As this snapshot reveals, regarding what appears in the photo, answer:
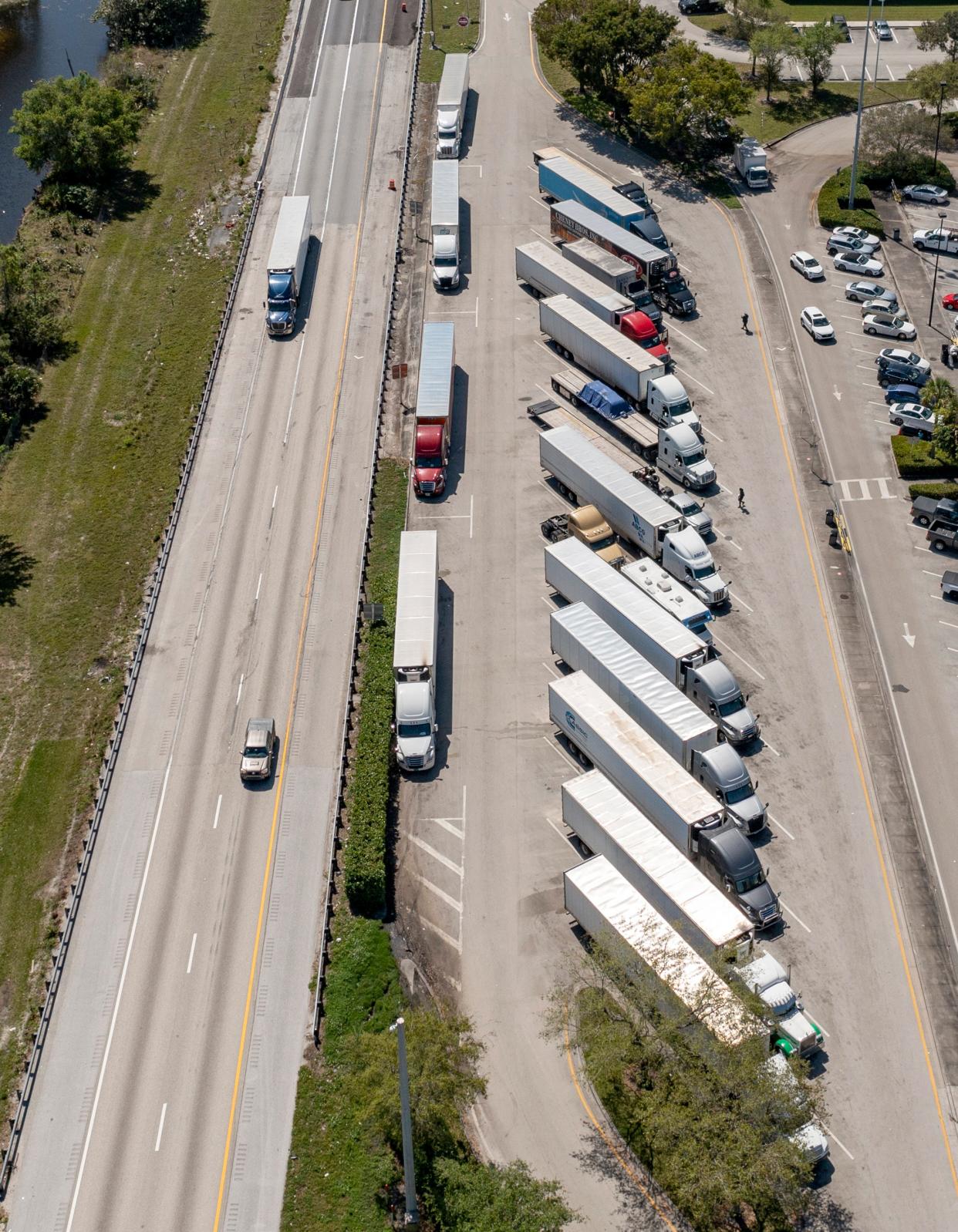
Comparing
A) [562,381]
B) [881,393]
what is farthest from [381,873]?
[881,393]

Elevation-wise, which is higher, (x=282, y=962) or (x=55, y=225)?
(x=55, y=225)

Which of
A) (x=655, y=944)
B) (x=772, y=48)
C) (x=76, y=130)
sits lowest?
(x=655, y=944)

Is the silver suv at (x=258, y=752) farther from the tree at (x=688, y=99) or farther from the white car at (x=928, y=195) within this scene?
the white car at (x=928, y=195)

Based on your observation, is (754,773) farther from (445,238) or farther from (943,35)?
(943,35)

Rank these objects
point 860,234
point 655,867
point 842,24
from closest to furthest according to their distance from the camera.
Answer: point 655,867 < point 860,234 < point 842,24

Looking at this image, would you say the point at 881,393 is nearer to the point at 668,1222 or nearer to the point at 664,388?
the point at 664,388

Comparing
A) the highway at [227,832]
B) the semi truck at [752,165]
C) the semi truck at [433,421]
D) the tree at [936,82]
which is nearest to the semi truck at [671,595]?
the semi truck at [433,421]

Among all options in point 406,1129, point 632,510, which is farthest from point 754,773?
point 406,1129

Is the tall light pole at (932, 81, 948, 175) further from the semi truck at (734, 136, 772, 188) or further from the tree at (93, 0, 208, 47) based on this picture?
the tree at (93, 0, 208, 47)
